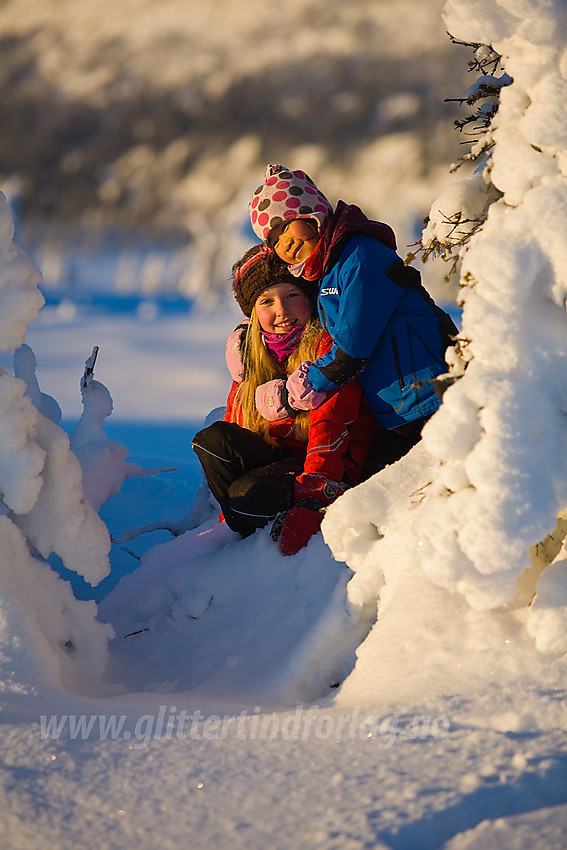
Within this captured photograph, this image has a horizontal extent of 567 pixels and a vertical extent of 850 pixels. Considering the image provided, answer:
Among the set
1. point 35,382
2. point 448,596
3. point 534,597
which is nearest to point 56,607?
point 35,382

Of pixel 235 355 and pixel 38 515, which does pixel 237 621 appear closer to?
pixel 38 515

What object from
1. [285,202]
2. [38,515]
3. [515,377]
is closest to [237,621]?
[38,515]

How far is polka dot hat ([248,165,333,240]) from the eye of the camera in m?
3.02

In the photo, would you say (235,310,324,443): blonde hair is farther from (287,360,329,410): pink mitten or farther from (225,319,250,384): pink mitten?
(287,360,329,410): pink mitten

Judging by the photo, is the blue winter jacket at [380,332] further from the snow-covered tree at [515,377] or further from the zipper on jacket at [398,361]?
the snow-covered tree at [515,377]

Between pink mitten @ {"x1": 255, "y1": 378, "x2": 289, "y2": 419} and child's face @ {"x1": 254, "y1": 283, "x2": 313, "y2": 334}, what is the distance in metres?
0.25

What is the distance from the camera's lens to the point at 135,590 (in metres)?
3.22

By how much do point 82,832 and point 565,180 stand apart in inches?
69.2

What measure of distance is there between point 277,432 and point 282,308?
551mm

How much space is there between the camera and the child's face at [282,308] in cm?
318

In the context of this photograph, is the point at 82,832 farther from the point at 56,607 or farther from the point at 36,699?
the point at 56,607

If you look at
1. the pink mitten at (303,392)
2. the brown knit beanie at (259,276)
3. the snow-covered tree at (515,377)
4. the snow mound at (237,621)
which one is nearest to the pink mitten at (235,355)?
the brown knit beanie at (259,276)

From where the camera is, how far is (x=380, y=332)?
2859 millimetres

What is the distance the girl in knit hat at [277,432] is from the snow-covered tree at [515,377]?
1070 millimetres
